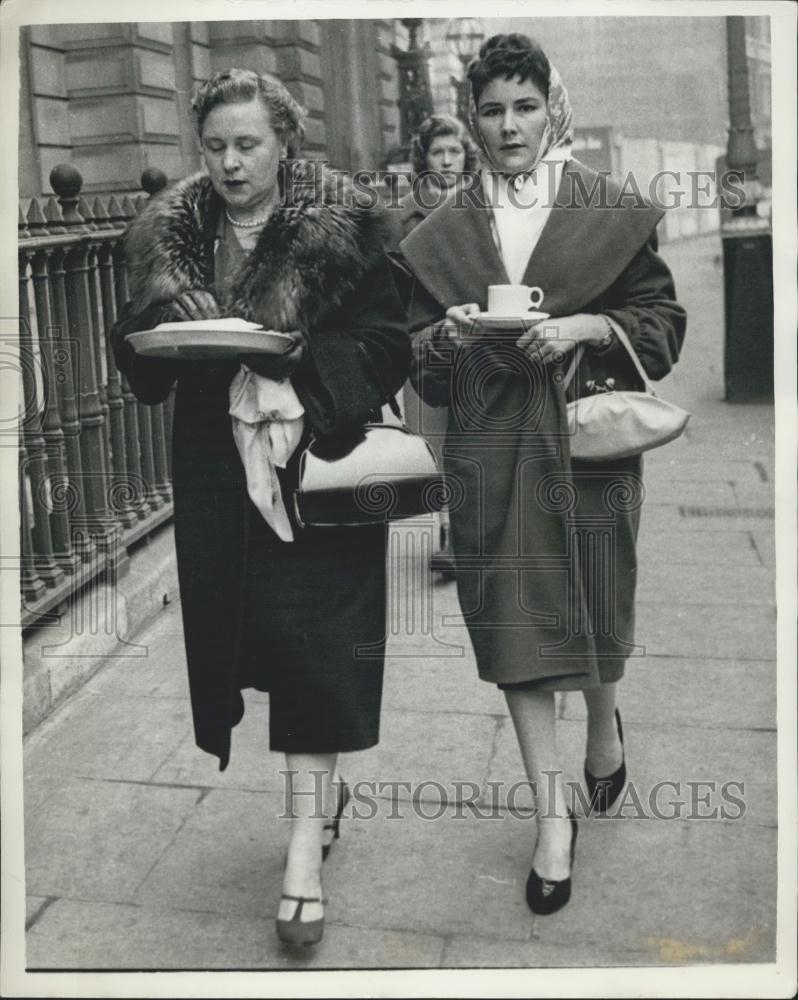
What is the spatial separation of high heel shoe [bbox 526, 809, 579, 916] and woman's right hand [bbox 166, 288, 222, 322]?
1602 millimetres

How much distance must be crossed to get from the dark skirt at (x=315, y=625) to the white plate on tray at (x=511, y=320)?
56 centimetres

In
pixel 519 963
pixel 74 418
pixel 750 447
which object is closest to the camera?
pixel 519 963

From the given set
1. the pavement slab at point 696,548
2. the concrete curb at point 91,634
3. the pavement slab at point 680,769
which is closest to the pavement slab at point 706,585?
the pavement slab at point 696,548

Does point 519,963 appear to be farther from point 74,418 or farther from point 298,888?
point 74,418

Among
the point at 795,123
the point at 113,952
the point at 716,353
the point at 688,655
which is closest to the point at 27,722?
the point at 113,952

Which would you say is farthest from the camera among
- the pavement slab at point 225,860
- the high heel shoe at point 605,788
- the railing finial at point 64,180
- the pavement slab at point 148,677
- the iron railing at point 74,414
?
the railing finial at point 64,180

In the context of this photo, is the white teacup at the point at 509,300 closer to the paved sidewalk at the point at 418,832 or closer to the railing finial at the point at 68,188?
the paved sidewalk at the point at 418,832

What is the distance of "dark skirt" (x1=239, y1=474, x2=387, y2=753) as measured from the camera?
331cm

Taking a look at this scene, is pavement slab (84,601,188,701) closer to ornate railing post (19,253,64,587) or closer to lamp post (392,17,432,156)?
ornate railing post (19,253,64,587)

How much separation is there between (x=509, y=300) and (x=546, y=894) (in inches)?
57.7

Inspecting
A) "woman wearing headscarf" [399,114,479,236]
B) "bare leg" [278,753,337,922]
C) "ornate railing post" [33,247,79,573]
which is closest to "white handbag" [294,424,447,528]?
"bare leg" [278,753,337,922]

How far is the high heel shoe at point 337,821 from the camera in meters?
3.62

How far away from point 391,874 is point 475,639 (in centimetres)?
65

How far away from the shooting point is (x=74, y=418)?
189 inches
